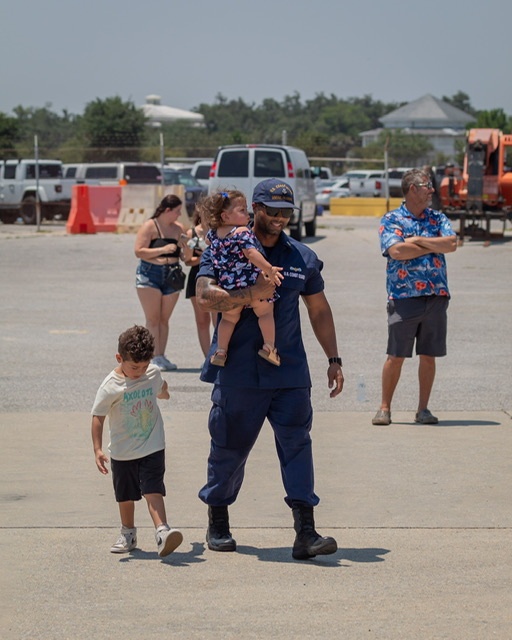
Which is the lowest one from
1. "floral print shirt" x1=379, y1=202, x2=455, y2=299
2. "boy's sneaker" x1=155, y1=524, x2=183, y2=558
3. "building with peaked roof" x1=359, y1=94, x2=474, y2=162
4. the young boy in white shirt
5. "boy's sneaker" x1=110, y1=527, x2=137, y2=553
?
"boy's sneaker" x1=110, y1=527, x2=137, y2=553

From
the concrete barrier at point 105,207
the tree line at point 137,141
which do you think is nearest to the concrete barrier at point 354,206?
the tree line at point 137,141

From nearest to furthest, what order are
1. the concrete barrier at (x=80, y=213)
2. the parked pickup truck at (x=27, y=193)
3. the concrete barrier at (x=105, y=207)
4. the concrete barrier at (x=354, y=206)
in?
the concrete barrier at (x=80, y=213) < the concrete barrier at (x=105, y=207) < the parked pickup truck at (x=27, y=193) < the concrete barrier at (x=354, y=206)

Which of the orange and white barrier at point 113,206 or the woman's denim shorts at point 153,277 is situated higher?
the woman's denim shorts at point 153,277

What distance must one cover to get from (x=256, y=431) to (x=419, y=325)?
3504 mm

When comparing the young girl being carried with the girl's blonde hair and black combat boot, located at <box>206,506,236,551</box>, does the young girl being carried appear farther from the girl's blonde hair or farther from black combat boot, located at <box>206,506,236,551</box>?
black combat boot, located at <box>206,506,236,551</box>

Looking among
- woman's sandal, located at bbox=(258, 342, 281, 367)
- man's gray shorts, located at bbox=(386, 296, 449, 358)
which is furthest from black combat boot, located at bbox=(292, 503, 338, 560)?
man's gray shorts, located at bbox=(386, 296, 449, 358)

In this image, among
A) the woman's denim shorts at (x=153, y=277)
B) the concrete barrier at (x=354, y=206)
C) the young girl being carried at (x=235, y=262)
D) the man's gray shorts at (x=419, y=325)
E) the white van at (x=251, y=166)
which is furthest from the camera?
the concrete barrier at (x=354, y=206)

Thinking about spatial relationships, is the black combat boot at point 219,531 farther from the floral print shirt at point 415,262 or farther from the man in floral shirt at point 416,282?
the floral print shirt at point 415,262

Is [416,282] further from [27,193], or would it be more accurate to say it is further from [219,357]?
[27,193]

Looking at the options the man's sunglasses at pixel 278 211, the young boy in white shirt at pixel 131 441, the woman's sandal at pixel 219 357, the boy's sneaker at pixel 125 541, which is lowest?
the boy's sneaker at pixel 125 541

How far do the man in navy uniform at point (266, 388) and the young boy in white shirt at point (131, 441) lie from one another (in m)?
0.29

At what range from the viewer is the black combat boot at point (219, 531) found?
6.13 meters

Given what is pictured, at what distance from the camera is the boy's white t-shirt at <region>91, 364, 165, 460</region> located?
608 cm

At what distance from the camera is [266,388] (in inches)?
238
